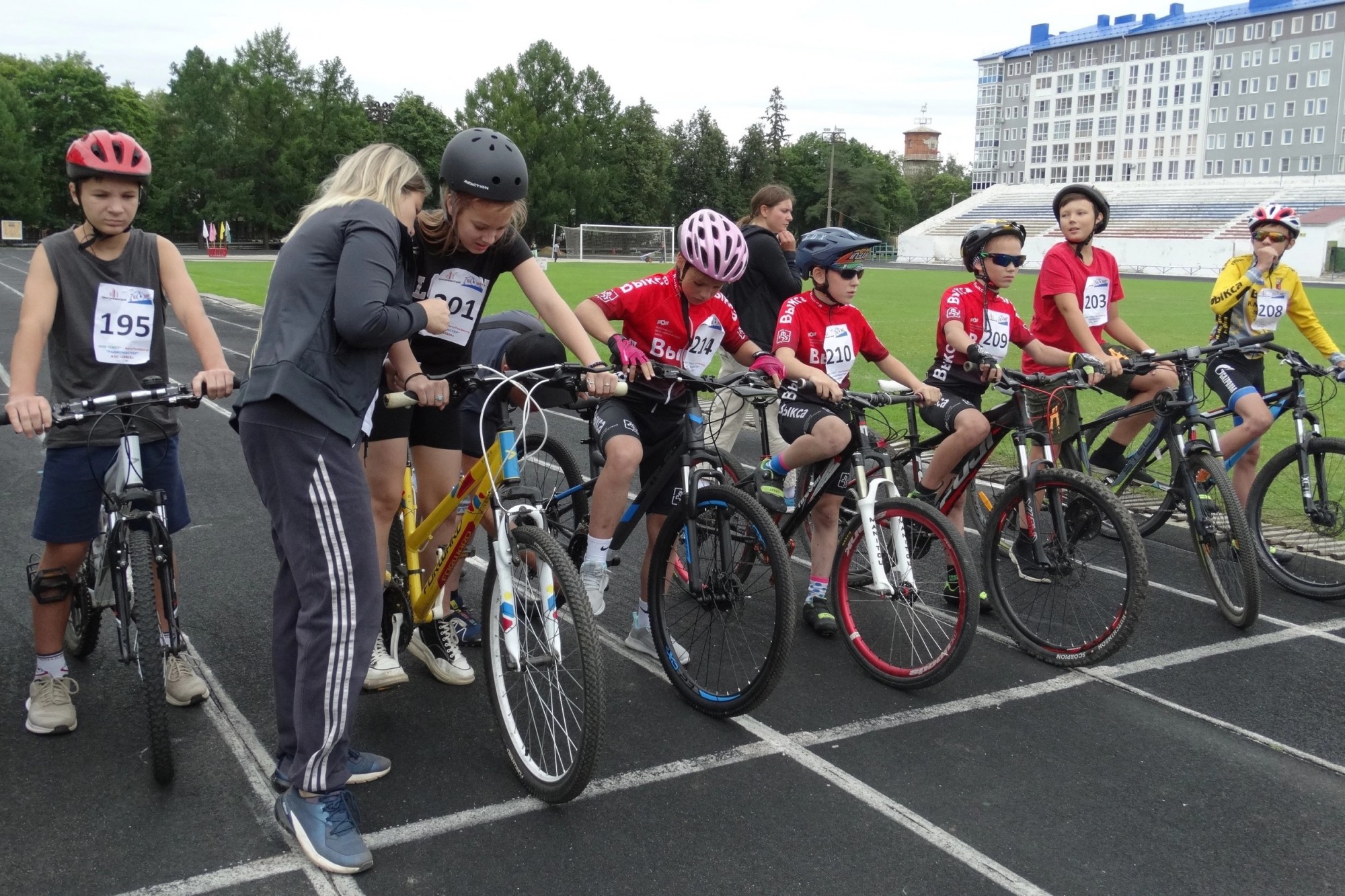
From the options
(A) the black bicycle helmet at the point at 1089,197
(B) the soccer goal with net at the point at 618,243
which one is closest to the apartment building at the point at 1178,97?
(B) the soccer goal with net at the point at 618,243

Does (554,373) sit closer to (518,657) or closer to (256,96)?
(518,657)

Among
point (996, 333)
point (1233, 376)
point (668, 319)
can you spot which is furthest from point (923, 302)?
point (668, 319)

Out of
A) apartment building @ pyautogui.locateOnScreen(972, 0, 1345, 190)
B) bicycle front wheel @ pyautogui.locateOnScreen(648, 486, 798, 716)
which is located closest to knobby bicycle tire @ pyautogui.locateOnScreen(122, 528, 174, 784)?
bicycle front wheel @ pyautogui.locateOnScreen(648, 486, 798, 716)

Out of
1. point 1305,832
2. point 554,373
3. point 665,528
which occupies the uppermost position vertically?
point 554,373

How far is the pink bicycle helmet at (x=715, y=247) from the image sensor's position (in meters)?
4.42

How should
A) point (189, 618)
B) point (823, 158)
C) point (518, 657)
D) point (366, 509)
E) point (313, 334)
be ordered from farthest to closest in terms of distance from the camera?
point (823, 158), point (189, 618), point (518, 657), point (366, 509), point (313, 334)

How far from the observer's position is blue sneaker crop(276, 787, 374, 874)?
321 cm

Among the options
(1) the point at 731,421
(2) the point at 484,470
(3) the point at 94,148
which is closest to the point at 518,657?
(2) the point at 484,470

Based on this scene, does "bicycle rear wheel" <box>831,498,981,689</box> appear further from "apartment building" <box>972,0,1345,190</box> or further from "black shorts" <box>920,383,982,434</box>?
"apartment building" <box>972,0,1345,190</box>

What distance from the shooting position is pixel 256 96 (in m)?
84.9

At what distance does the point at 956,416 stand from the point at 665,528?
1839mm

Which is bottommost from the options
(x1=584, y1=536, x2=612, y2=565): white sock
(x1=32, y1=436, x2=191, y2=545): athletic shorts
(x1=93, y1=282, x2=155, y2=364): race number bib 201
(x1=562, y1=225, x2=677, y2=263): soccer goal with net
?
(x1=584, y1=536, x2=612, y2=565): white sock

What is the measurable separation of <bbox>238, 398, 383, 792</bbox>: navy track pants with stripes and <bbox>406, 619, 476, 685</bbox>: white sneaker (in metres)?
1.25

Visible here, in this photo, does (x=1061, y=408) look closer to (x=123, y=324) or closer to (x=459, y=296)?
(x=459, y=296)
